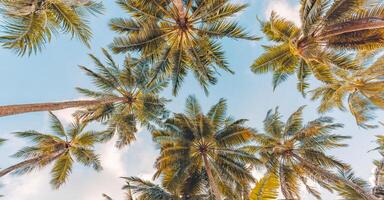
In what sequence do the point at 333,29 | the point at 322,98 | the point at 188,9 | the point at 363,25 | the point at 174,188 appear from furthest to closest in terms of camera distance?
the point at 322,98 < the point at 174,188 < the point at 188,9 < the point at 333,29 < the point at 363,25

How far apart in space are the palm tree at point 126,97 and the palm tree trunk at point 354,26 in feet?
27.6

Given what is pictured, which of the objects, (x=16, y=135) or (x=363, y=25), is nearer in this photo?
(x=363, y=25)

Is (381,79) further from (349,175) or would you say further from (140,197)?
(140,197)

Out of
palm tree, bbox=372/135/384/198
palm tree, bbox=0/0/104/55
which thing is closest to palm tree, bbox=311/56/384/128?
palm tree, bbox=372/135/384/198

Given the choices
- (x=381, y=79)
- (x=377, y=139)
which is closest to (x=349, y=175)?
(x=377, y=139)

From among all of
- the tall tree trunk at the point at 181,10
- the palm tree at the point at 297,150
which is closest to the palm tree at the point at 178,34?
the tall tree trunk at the point at 181,10

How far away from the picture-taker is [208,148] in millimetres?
15516

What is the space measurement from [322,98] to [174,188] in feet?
36.5

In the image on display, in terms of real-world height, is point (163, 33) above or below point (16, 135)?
above

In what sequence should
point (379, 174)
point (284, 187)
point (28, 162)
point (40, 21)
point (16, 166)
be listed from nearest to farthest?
point (40, 21) → point (379, 174) → point (16, 166) → point (28, 162) → point (284, 187)

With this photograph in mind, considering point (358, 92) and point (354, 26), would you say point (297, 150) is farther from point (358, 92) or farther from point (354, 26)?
point (354, 26)

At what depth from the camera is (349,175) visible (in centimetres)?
1400

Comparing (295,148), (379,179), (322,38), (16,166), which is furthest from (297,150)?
(16,166)

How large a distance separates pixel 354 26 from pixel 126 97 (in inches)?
444
